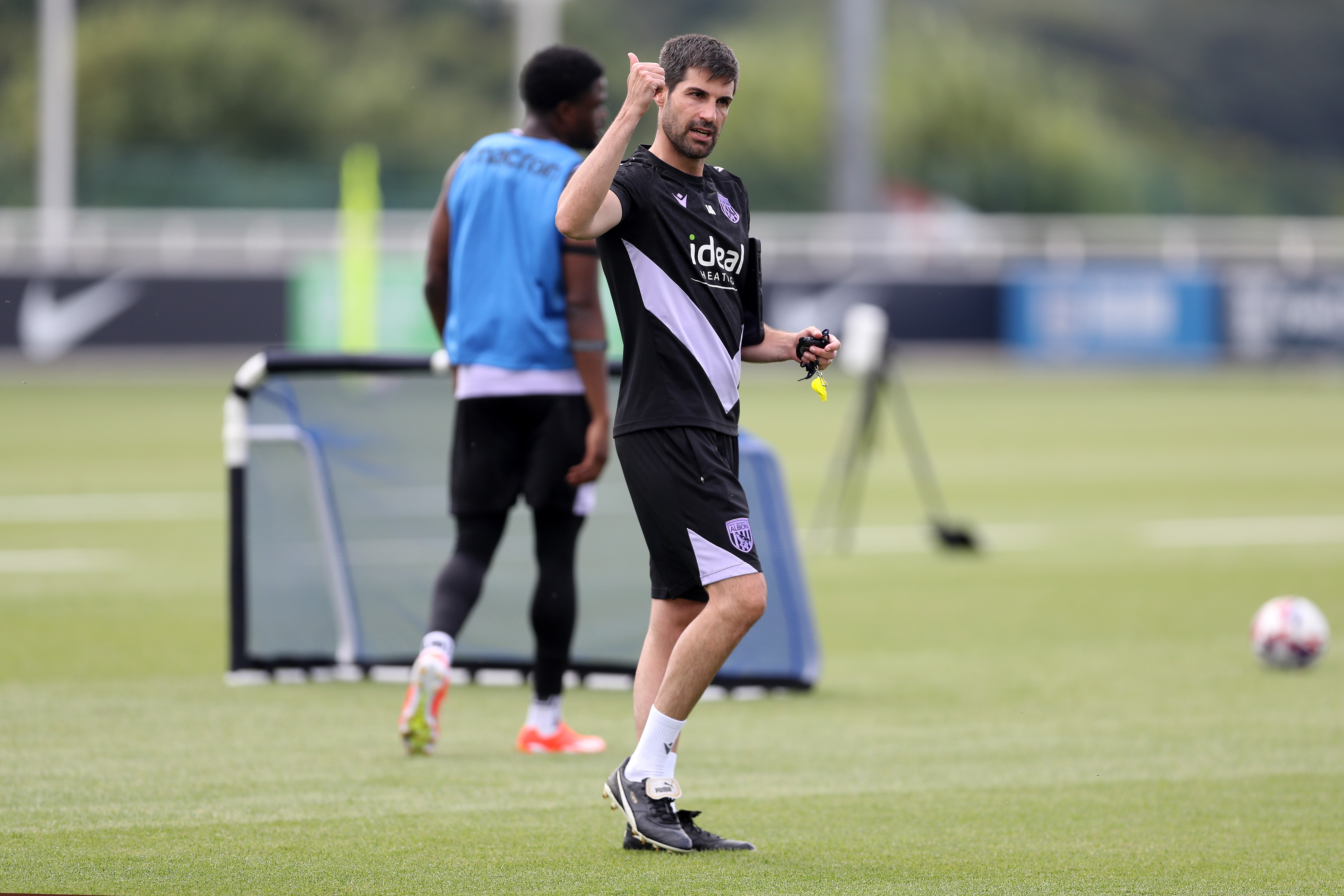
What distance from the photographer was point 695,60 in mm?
4961

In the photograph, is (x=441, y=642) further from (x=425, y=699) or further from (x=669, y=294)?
(x=669, y=294)

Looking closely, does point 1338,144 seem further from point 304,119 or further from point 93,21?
point 93,21

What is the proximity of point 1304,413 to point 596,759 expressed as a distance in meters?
20.3

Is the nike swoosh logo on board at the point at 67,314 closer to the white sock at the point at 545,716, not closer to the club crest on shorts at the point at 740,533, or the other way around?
the white sock at the point at 545,716

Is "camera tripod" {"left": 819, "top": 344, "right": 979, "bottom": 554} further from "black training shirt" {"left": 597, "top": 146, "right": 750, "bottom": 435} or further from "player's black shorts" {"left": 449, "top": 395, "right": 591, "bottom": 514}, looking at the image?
"black training shirt" {"left": 597, "top": 146, "right": 750, "bottom": 435}

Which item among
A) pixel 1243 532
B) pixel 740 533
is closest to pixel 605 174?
pixel 740 533

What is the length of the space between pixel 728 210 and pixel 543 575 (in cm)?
191

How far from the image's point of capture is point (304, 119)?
193ft

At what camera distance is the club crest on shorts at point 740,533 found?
5039 mm

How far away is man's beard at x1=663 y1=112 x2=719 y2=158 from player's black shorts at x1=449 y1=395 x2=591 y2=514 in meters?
1.63

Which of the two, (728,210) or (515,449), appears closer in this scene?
(728,210)

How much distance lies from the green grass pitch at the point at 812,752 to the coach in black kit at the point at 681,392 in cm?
40

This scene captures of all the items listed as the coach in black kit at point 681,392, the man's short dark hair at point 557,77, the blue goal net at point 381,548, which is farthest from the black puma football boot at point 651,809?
the blue goal net at point 381,548

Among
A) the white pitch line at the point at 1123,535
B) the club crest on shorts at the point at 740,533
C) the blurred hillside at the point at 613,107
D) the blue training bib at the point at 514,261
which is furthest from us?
the blurred hillside at the point at 613,107
